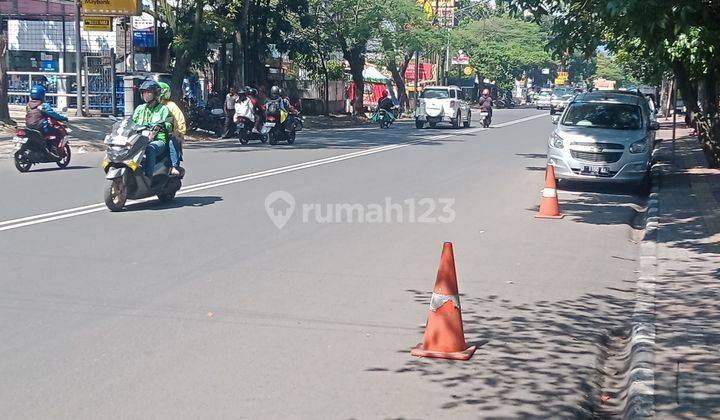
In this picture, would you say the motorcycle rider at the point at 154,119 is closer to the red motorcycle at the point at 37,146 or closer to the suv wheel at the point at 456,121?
the red motorcycle at the point at 37,146

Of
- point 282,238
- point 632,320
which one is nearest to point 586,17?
point 282,238

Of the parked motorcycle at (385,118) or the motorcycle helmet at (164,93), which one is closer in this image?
the motorcycle helmet at (164,93)

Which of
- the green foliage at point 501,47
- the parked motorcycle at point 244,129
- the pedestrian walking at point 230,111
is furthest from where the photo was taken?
the green foliage at point 501,47

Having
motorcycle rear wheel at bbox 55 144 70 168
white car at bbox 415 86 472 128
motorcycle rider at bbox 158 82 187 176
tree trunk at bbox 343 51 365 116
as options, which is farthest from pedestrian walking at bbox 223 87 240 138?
tree trunk at bbox 343 51 365 116

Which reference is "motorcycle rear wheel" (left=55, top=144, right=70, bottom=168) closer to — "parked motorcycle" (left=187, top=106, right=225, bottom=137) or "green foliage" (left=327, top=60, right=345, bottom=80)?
"parked motorcycle" (left=187, top=106, right=225, bottom=137)

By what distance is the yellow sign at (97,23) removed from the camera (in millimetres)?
34625

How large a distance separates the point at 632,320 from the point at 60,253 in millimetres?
5796

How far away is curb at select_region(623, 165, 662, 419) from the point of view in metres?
5.82

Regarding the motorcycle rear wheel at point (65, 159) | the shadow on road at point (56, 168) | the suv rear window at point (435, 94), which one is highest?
the suv rear window at point (435, 94)

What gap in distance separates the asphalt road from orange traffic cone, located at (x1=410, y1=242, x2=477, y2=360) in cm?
11

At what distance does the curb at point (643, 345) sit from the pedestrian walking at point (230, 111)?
21.4 metres

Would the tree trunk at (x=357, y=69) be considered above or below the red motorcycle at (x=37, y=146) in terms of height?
above

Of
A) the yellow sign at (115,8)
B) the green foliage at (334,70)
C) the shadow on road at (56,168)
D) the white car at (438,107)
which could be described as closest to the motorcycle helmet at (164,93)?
the shadow on road at (56,168)

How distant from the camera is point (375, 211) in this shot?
14.4 meters
